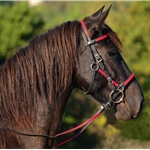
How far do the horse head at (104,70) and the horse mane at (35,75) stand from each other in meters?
0.13

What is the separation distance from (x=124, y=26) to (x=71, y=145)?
9.92 meters

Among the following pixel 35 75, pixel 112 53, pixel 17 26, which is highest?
pixel 17 26

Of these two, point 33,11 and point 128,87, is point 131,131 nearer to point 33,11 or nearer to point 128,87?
point 128,87

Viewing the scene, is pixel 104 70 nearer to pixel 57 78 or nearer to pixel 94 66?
pixel 94 66

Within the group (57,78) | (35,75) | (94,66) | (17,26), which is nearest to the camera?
(35,75)

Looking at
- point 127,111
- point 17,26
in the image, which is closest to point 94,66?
point 127,111

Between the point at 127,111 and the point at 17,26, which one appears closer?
the point at 127,111

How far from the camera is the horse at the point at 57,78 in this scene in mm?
4137

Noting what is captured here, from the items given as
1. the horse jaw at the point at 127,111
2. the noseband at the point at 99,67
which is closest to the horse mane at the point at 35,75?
the noseband at the point at 99,67

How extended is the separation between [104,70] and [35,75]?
2.60 ft

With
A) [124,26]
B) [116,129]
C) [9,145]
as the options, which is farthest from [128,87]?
[124,26]

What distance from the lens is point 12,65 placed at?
419 centimetres

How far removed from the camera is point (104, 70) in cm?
439

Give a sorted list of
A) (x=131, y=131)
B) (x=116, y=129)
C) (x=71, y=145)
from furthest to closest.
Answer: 1. (x=71, y=145)
2. (x=131, y=131)
3. (x=116, y=129)
